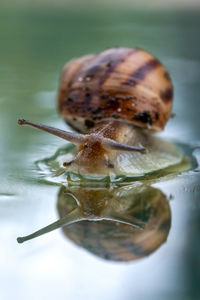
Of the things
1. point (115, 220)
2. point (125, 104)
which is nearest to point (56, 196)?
point (115, 220)

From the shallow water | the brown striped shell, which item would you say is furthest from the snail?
the shallow water

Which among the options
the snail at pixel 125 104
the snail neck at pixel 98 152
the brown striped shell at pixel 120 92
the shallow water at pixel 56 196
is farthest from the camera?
the brown striped shell at pixel 120 92

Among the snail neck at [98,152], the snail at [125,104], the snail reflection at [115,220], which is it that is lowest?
the snail reflection at [115,220]

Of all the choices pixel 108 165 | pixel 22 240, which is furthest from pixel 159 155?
pixel 22 240

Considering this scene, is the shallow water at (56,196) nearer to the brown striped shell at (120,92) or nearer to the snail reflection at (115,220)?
the snail reflection at (115,220)

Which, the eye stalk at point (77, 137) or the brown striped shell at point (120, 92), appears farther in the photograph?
the brown striped shell at point (120, 92)

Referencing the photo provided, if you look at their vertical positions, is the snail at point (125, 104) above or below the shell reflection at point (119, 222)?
above

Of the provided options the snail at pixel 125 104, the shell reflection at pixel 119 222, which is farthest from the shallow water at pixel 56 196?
the snail at pixel 125 104

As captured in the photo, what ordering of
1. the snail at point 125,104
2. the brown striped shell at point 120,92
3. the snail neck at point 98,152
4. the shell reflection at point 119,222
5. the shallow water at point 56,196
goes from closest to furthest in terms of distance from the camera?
the shallow water at point 56,196, the shell reflection at point 119,222, the snail neck at point 98,152, the snail at point 125,104, the brown striped shell at point 120,92

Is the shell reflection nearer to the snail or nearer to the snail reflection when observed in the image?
the snail reflection
